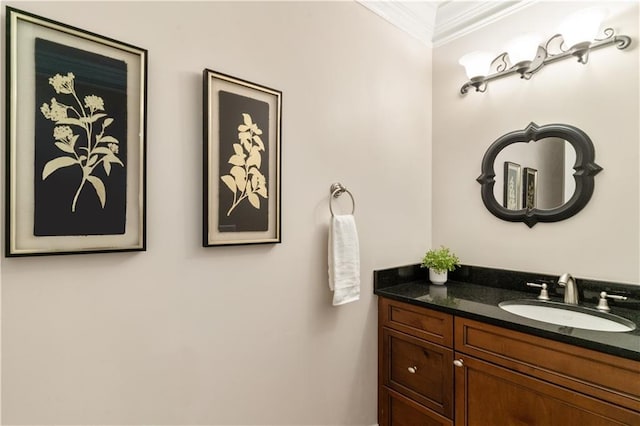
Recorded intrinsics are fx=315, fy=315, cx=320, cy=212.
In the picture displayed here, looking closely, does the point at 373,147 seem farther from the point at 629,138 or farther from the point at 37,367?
the point at 37,367

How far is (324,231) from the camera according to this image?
5.20 feet

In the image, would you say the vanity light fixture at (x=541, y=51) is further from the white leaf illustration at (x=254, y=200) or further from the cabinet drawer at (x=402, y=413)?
the cabinet drawer at (x=402, y=413)

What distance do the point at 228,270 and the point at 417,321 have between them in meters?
0.99

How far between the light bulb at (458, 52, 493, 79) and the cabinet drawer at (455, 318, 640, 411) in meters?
1.42

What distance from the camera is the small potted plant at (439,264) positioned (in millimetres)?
1938

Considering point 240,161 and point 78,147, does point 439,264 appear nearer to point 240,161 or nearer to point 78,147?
point 240,161

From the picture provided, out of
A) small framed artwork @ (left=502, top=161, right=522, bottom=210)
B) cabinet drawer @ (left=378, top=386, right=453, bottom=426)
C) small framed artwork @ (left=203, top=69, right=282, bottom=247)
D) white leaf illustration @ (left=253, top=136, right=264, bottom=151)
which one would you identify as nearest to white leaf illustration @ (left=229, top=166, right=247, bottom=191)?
small framed artwork @ (left=203, top=69, right=282, bottom=247)

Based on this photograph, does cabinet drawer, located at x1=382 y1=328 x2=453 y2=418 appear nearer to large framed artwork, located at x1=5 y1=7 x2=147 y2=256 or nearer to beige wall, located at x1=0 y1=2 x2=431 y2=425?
beige wall, located at x1=0 y1=2 x2=431 y2=425

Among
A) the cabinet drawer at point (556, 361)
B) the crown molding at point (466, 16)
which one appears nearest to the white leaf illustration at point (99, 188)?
the cabinet drawer at point (556, 361)

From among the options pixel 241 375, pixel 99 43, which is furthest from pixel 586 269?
pixel 99 43

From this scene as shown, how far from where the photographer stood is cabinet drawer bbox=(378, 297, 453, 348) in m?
1.49

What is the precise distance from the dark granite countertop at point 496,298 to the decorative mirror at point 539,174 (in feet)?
1.21

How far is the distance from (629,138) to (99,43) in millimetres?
2165

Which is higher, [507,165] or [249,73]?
[249,73]
